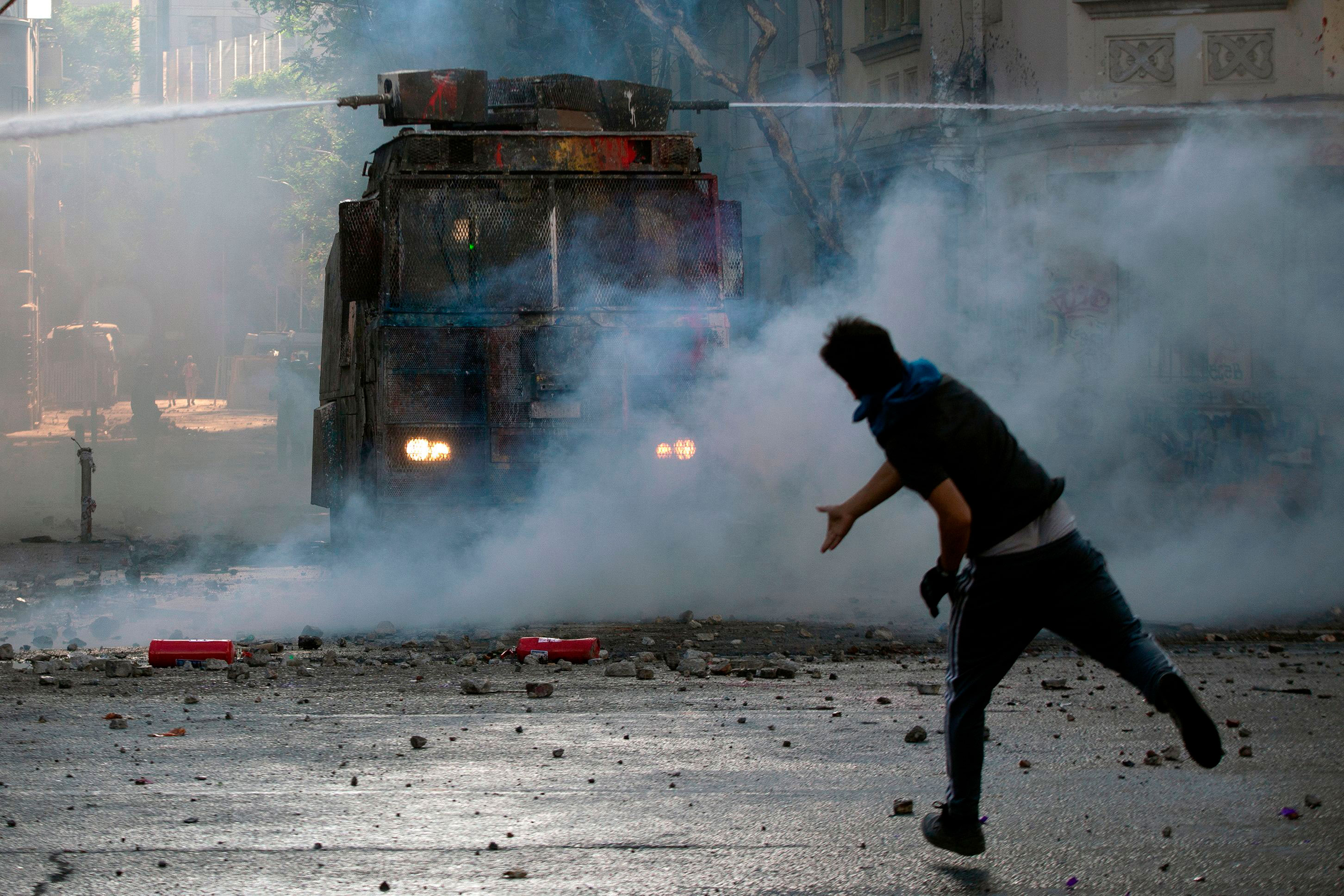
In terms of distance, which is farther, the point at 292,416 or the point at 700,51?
the point at 292,416

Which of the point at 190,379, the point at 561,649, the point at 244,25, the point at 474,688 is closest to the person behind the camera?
the point at 474,688

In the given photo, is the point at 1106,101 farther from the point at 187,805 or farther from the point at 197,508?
the point at 187,805

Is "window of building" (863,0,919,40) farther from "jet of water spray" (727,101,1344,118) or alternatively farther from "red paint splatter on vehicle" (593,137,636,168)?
"red paint splatter on vehicle" (593,137,636,168)

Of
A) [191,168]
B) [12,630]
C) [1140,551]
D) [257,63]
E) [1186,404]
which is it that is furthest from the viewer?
[257,63]

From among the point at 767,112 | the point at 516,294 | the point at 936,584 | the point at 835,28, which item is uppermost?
the point at 835,28

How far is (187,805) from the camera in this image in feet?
13.4

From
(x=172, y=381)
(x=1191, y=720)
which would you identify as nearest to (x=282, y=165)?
(x=172, y=381)

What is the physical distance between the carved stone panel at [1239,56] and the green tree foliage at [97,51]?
5728cm

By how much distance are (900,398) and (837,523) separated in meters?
0.39

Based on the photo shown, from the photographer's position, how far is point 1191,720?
343cm

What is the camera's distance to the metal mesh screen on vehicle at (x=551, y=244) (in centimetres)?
852

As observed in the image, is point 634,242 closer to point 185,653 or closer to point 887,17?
point 185,653

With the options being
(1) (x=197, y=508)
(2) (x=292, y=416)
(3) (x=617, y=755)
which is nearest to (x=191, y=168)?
(2) (x=292, y=416)

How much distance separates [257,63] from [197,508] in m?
74.8
